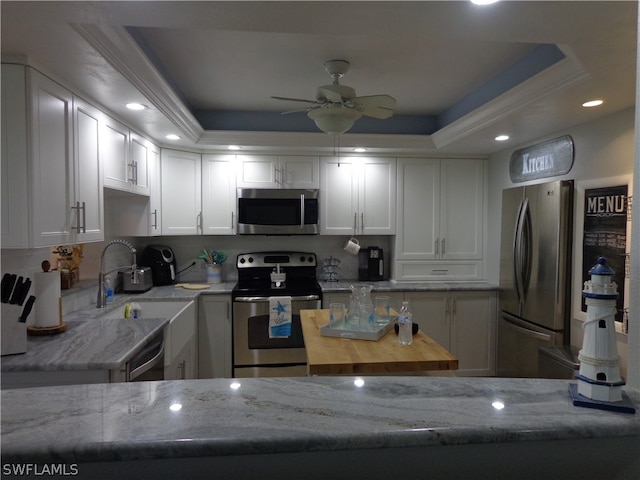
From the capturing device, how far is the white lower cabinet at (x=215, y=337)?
3.44m

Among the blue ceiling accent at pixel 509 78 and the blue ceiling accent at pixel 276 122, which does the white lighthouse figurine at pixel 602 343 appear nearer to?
the blue ceiling accent at pixel 509 78

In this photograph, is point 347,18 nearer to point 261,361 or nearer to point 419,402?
point 419,402

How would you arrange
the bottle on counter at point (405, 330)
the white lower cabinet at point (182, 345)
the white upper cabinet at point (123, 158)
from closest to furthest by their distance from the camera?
the bottle on counter at point (405, 330)
the white upper cabinet at point (123, 158)
the white lower cabinet at point (182, 345)

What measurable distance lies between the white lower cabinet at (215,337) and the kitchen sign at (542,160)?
282cm

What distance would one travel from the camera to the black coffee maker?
3986 mm

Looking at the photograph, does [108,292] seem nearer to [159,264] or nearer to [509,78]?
[159,264]

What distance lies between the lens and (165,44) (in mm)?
2162

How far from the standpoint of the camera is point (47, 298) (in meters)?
1.93

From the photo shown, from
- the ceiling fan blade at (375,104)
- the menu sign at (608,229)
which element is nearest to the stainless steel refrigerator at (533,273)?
the menu sign at (608,229)

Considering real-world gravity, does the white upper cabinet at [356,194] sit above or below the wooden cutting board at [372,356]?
above

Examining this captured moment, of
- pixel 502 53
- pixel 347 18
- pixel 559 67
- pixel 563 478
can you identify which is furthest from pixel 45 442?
pixel 502 53

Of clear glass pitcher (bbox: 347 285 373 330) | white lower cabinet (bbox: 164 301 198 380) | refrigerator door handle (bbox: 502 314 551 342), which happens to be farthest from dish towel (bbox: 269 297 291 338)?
refrigerator door handle (bbox: 502 314 551 342)

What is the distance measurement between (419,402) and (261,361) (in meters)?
2.78

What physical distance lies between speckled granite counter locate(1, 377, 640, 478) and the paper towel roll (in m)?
1.18
